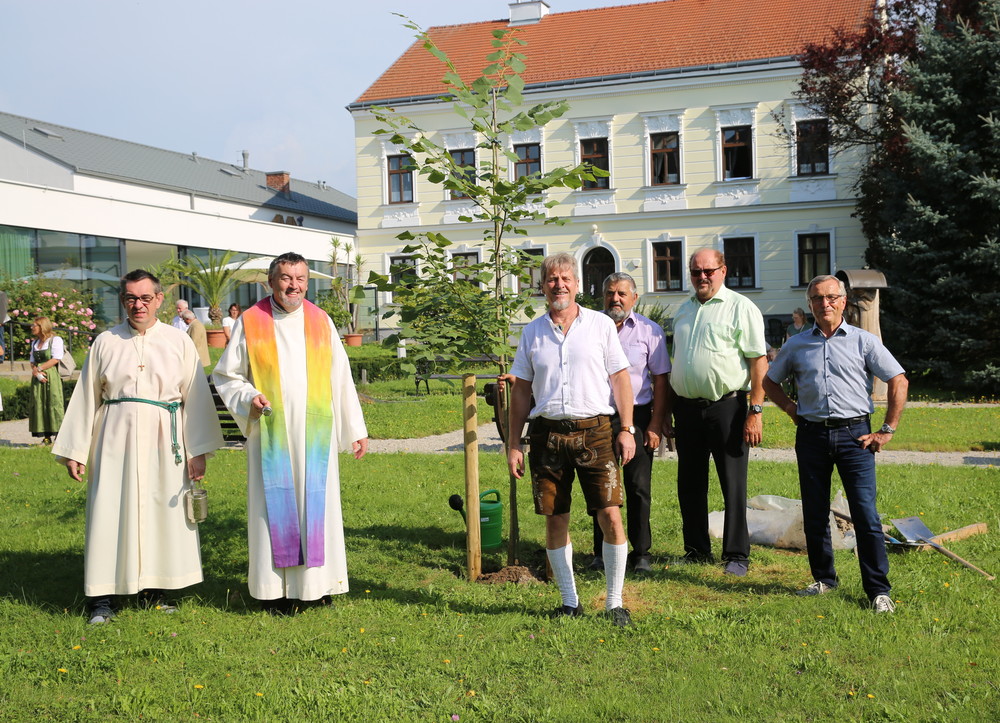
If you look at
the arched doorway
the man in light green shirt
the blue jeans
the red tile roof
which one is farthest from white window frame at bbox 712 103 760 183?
the blue jeans

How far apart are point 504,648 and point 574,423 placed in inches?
47.3

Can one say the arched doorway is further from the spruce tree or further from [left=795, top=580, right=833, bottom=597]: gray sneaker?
[left=795, top=580, right=833, bottom=597]: gray sneaker

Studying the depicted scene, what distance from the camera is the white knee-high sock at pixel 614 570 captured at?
5168 millimetres

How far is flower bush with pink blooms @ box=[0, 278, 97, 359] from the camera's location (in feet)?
75.7

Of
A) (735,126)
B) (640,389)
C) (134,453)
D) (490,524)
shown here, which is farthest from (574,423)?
(735,126)

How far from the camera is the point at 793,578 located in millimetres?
6098

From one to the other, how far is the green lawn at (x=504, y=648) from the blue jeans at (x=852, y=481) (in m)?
0.24

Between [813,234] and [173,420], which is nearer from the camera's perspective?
[173,420]

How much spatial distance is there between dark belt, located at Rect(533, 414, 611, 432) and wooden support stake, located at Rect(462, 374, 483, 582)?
1005mm

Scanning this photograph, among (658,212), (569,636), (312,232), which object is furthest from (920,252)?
(312,232)

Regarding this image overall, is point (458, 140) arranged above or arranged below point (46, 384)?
above

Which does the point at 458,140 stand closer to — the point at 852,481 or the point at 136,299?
the point at 136,299

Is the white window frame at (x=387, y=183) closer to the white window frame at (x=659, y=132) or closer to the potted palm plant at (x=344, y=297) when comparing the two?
the potted palm plant at (x=344, y=297)

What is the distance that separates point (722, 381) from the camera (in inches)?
238
